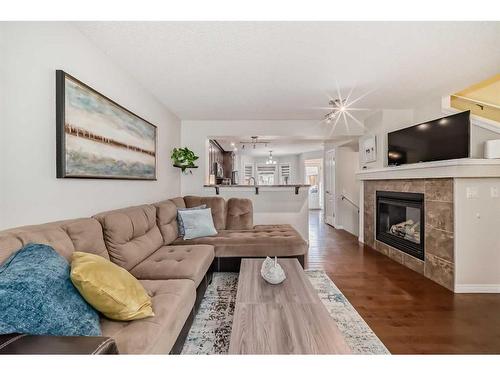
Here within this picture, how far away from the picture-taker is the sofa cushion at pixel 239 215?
3676mm

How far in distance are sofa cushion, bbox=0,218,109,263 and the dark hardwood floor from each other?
221 centimetres

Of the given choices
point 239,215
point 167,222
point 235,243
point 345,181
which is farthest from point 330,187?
point 167,222

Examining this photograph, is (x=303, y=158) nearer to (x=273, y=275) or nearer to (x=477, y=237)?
(x=477, y=237)

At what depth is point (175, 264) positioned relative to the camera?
2025 mm

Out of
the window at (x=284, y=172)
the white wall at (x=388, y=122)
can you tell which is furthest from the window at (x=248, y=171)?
the white wall at (x=388, y=122)

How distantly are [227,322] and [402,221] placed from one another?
315 cm

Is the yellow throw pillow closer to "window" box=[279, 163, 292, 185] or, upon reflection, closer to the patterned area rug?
the patterned area rug

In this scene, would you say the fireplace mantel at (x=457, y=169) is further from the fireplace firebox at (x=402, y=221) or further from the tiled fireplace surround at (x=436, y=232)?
the fireplace firebox at (x=402, y=221)

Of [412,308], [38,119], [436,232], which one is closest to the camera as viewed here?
[38,119]

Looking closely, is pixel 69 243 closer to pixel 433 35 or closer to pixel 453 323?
pixel 453 323

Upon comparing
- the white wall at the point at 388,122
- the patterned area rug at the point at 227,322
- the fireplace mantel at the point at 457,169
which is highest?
the white wall at the point at 388,122

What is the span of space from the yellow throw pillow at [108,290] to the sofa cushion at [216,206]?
2363mm

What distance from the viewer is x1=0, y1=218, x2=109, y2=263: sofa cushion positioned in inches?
44.3

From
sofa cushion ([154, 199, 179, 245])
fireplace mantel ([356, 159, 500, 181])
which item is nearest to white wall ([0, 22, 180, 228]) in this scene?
sofa cushion ([154, 199, 179, 245])
